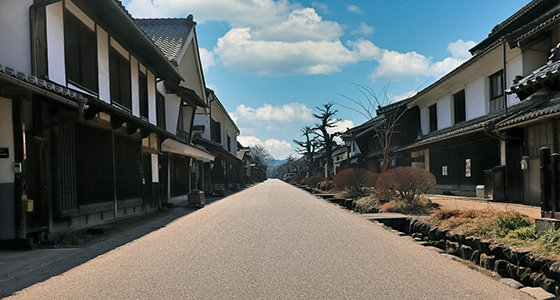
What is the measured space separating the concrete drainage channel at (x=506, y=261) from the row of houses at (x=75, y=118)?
7.47 m

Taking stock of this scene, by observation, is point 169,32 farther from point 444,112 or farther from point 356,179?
point 444,112

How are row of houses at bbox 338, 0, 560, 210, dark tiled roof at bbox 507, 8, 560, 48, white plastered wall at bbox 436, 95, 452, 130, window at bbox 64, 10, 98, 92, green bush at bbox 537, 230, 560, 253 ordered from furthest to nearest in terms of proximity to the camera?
1. white plastered wall at bbox 436, 95, 452, 130
2. row of houses at bbox 338, 0, 560, 210
3. dark tiled roof at bbox 507, 8, 560, 48
4. window at bbox 64, 10, 98, 92
5. green bush at bbox 537, 230, 560, 253

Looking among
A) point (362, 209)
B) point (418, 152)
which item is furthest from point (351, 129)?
point (362, 209)

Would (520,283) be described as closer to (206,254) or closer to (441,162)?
(206,254)

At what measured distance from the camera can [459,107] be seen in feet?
72.3

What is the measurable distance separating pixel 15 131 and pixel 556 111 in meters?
→ 12.5

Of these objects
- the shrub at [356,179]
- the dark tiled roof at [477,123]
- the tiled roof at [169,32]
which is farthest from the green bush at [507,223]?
the tiled roof at [169,32]

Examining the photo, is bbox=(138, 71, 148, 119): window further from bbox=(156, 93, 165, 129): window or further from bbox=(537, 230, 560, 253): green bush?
bbox=(537, 230, 560, 253): green bush

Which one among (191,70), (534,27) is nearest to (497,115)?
(534,27)

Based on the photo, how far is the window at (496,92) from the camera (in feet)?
56.2

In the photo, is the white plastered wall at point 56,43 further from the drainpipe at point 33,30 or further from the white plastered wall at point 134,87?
the white plastered wall at point 134,87

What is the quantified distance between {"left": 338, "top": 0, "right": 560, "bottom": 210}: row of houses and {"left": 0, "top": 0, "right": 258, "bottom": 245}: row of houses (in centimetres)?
842

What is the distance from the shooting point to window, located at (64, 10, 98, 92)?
10242 mm

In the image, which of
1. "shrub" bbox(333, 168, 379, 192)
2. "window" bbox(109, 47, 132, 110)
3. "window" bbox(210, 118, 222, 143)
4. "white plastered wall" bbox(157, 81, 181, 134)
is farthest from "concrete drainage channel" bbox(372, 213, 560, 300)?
"window" bbox(210, 118, 222, 143)
